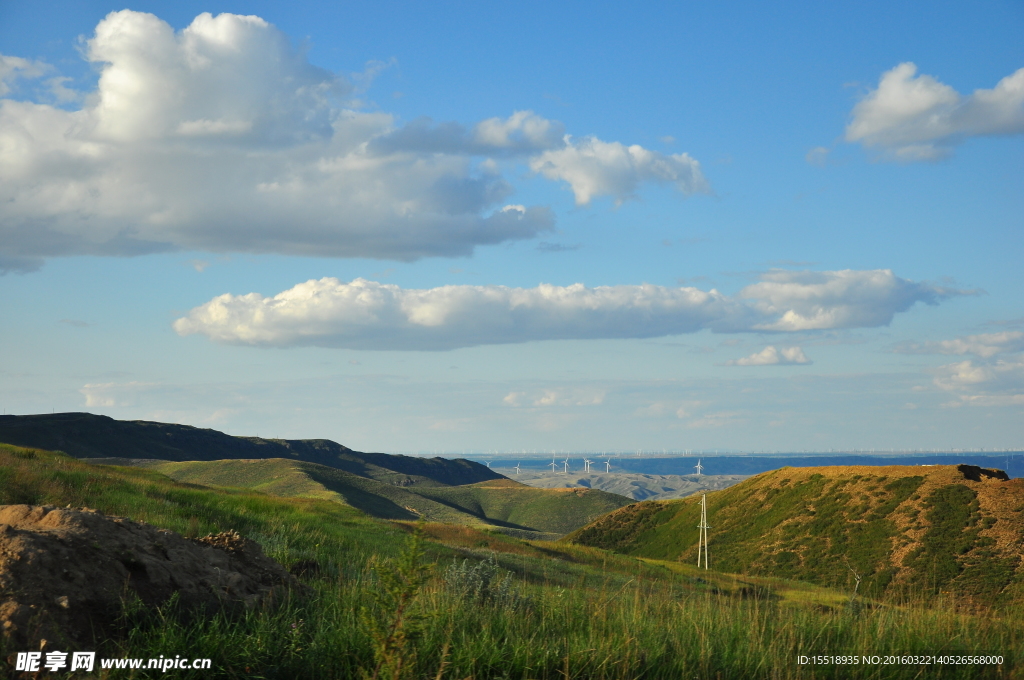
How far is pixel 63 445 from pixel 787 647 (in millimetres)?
213077

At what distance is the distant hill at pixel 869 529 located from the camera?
60562 mm

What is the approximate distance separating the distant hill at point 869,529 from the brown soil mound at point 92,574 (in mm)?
51492

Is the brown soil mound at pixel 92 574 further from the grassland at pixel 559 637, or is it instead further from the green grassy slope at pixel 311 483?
the green grassy slope at pixel 311 483

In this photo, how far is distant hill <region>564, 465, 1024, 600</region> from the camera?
6056cm

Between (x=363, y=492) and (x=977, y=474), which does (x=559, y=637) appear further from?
(x=363, y=492)

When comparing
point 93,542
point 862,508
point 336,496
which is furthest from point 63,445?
point 93,542

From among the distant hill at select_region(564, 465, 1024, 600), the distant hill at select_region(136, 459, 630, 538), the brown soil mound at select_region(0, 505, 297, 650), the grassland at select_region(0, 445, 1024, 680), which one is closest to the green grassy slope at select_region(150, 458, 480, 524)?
the distant hill at select_region(136, 459, 630, 538)

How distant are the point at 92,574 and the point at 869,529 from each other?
7807cm

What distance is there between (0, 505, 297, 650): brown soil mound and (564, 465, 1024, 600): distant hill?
169 feet

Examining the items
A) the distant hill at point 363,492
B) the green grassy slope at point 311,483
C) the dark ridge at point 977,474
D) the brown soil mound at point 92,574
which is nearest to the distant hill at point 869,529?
the dark ridge at point 977,474

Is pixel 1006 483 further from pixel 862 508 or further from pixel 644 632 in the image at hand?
pixel 644 632

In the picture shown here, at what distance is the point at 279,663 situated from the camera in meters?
6.94

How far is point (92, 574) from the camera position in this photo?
289 inches

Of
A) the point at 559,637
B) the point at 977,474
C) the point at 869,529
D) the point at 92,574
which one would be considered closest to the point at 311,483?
the point at 869,529
